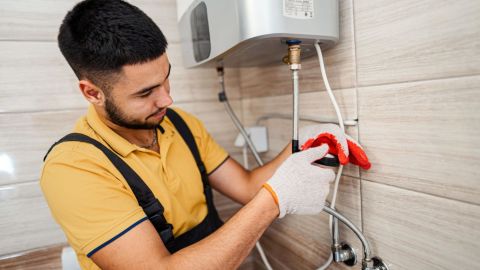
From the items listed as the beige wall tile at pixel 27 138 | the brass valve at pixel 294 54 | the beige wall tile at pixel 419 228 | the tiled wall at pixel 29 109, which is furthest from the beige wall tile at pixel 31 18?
the beige wall tile at pixel 419 228

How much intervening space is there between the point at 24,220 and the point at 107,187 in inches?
21.5

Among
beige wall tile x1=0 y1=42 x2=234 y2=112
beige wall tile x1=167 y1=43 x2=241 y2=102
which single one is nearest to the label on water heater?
beige wall tile x1=167 y1=43 x2=241 y2=102

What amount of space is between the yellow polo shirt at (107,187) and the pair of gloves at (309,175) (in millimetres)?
289

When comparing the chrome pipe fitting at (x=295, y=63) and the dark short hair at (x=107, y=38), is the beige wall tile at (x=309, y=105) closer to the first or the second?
the chrome pipe fitting at (x=295, y=63)

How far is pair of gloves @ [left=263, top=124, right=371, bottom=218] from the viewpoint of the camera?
64 cm

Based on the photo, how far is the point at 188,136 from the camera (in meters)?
0.93

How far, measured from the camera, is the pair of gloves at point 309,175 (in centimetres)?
64

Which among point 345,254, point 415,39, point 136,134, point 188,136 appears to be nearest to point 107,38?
point 136,134

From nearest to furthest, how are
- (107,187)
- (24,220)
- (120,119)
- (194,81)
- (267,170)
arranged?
(107,187)
(120,119)
(267,170)
(24,220)
(194,81)

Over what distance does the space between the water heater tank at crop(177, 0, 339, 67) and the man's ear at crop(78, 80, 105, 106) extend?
0.93 feet

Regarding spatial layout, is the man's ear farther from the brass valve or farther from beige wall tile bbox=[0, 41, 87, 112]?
the brass valve

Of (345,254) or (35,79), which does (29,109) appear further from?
(345,254)

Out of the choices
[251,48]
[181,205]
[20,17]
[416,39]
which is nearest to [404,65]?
[416,39]

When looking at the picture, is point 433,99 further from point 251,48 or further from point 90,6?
point 90,6
